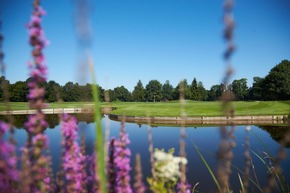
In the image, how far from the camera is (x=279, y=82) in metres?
69.2

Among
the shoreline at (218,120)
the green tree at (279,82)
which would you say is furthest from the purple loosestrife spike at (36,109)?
the green tree at (279,82)

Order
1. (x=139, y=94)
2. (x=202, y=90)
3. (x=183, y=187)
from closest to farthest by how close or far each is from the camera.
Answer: (x=183, y=187)
(x=202, y=90)
(x=139, y=94)

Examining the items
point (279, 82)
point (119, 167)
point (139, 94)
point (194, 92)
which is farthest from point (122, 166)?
point (139, 94)

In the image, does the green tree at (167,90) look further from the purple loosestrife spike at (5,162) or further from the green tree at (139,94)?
the purple loosestrife spike at (5,162)

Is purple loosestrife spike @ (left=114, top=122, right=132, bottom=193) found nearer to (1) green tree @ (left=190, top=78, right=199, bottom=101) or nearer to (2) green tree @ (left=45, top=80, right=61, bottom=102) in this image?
(2) green tree @ (left=45, top=80, right=61, bottom=102)

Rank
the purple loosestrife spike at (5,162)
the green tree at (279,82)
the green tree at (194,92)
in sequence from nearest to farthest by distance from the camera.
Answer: the purple loosestrife spike at (5,162)
the green tree at (279,82)
the green tree at (194,92)

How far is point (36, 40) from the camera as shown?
1.32 metres

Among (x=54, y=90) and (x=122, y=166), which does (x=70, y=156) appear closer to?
(x=122, y=166)

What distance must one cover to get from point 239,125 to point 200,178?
19.8 m

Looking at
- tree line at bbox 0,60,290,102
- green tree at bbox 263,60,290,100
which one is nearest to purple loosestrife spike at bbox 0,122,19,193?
tree line at bbox 0,60,290,102

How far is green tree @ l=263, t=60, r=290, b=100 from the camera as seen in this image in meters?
68.3

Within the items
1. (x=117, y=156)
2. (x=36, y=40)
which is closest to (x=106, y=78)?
(x=36, y=40)

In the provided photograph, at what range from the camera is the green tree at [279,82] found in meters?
68.3

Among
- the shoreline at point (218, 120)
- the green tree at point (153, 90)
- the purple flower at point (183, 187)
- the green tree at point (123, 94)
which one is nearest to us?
the purple flower at point (183, 187)
